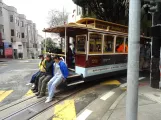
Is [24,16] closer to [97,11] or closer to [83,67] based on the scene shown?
[97,11]

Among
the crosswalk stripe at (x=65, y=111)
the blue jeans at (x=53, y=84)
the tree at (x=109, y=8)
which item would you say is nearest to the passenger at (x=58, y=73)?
the blue jeans at (x=53, y=84)

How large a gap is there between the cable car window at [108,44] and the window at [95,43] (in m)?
0.39

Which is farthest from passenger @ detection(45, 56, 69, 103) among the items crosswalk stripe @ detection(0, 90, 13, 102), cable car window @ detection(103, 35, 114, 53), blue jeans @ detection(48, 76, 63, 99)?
cable car window @ detection(103, 35, 114, 53)

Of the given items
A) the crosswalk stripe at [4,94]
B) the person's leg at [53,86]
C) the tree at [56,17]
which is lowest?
the crosswalk stripe at [4,94]

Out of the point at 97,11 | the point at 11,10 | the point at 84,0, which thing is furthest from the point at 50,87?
the point at 11,10

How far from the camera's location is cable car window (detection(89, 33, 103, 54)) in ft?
25.9

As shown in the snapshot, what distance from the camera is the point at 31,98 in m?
6.79

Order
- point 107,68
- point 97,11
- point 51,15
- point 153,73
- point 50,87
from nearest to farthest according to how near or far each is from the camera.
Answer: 1. point 50,87
2. point 153,73
3. point 107,68
4. point 97,11
5. point 51,15

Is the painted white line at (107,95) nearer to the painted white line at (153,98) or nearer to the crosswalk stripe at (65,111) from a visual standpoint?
the crosswalk stripe at (65,111)

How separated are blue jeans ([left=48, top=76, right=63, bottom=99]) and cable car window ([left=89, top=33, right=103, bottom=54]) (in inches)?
80.7

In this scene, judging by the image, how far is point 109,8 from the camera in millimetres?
15586

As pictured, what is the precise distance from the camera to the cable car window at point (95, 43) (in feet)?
25.9

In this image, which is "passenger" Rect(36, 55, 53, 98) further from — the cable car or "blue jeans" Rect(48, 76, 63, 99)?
the cable car

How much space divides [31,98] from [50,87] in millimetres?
875
